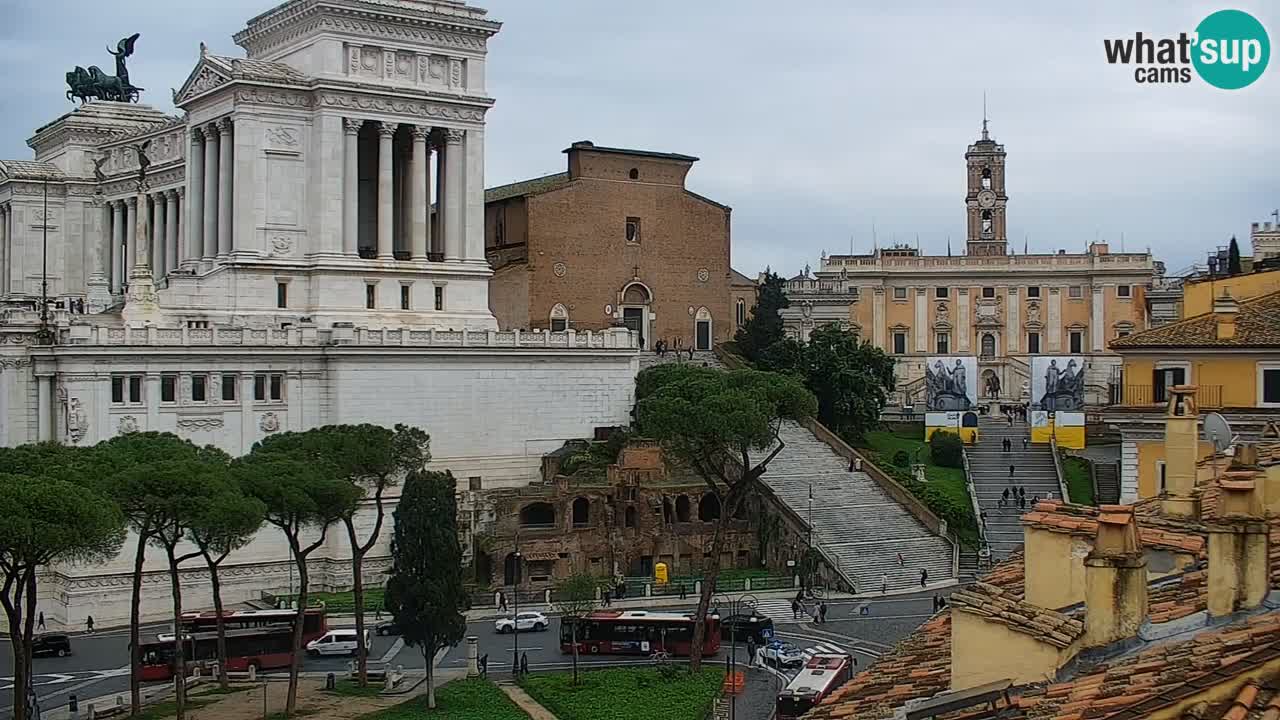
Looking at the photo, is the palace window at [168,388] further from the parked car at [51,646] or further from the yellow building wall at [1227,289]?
the yellow building wall at [1227,289]

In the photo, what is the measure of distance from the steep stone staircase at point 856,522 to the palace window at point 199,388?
22.9 metres

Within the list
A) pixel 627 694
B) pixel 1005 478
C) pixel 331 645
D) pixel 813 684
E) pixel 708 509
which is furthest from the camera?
pixel 1005 478

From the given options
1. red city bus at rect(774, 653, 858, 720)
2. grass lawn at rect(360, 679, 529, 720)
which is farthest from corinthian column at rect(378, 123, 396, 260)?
red city bus at rect(774, 653, 858, 720)

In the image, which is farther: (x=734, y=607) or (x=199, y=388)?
(x=199, y=388)

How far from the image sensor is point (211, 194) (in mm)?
75312

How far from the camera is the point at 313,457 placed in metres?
50.4

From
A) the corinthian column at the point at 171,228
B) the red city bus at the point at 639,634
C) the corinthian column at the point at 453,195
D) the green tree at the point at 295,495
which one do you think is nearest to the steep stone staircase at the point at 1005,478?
the red city bus at the point at 639,634

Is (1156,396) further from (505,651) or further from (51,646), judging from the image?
(51,646)

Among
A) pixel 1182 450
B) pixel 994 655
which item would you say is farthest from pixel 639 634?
pixel 994 655

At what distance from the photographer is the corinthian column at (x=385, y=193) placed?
72938mm

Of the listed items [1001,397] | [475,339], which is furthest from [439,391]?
[1001,397]

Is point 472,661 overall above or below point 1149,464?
below

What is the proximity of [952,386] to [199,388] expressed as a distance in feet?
135

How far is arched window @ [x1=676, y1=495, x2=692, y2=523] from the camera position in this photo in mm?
66500
